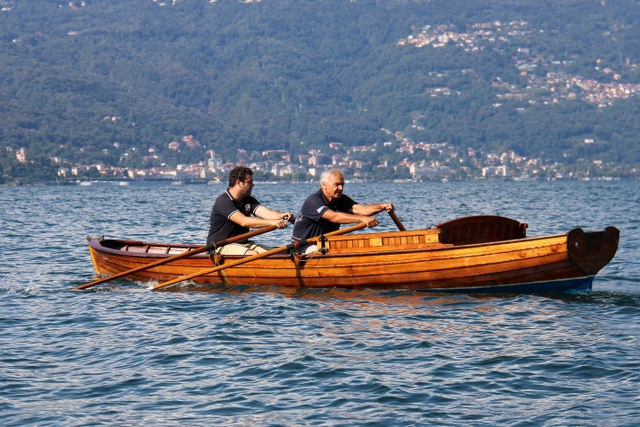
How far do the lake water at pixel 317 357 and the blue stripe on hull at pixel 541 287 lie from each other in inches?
6.6

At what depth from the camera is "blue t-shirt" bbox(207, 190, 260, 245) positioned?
16.9 m

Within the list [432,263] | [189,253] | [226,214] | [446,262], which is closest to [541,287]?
[446,262]

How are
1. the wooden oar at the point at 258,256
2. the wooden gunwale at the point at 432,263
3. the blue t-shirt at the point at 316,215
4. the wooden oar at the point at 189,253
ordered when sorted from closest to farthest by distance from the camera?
1. the wooden gunwale at the point at 432,263
2. the wooden oar at the point at 258,256
3. the blue t-shirt at the point at 316,215
4. the wooden oar at the point at 189,253

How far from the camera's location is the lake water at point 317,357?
9820mm

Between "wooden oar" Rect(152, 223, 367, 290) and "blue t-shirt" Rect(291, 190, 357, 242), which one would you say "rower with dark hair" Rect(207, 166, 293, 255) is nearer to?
"blue t-shirt" Rect(291, 190, 357, 242)

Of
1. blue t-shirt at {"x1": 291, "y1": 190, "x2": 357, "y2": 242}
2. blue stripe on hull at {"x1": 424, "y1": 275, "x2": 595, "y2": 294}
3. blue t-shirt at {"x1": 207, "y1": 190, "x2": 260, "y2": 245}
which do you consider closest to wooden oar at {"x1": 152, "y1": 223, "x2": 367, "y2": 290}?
blue t-shirt at {"x1": 291, "y1": 190, "x2": 357, "y2": 242}

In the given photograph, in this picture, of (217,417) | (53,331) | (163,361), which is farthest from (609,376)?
(53,331)

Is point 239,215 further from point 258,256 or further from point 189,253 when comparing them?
point 189,253

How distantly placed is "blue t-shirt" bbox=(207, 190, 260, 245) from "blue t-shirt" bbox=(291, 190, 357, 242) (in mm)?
980

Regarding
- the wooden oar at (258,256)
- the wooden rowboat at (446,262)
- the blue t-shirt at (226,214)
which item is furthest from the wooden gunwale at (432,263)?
the blue t-shirt at (226,214)

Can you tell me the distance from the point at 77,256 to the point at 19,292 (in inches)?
284

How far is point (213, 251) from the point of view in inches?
675

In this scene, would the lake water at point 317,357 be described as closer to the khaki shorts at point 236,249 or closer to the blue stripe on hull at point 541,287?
the blue stripe on hull at point 541,287

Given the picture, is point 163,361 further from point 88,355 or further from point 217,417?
point 217,417
